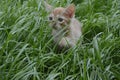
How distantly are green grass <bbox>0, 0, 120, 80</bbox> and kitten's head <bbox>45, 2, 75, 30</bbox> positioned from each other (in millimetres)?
171

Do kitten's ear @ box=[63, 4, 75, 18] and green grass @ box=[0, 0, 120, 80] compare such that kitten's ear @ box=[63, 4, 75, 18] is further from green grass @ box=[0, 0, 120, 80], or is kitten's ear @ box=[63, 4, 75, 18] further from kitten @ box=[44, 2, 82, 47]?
green grass @ box=[0, 0, 120, 80]

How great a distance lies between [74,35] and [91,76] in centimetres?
83

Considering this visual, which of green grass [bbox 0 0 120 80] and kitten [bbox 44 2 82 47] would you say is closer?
green grass [bbox 0 0 120 80]

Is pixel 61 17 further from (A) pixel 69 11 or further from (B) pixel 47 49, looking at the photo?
(B) pixel 47 49

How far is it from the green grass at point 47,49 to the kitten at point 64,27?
0.10 metres

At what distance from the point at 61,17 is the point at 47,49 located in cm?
41

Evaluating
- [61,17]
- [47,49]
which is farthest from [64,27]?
[47,49]

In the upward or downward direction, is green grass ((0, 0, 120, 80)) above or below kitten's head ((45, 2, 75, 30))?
below

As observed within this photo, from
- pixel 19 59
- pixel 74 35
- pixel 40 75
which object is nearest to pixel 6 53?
pixel 19 59

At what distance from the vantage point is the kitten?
485cm

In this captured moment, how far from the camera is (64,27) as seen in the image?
4.91m

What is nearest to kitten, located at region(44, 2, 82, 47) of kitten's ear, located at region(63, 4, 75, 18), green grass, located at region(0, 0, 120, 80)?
kitten's ear, located at region(63, 4, 75, 18)

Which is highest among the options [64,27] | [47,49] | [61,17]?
[61,17]

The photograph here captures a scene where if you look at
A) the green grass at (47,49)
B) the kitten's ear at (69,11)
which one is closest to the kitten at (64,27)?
the kitten's ear at (69,11)
